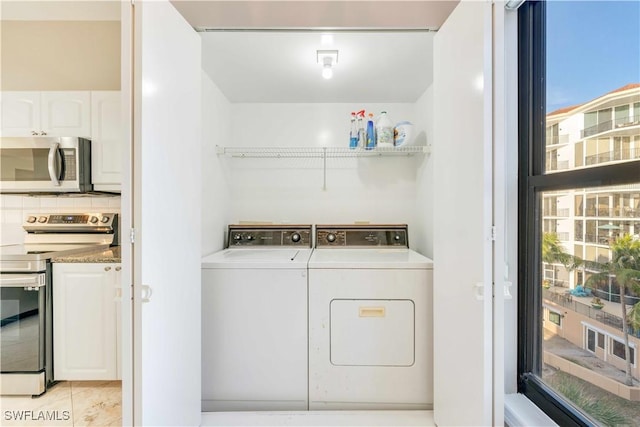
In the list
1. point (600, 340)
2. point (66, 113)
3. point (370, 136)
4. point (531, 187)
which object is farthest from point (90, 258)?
point (600, 340)

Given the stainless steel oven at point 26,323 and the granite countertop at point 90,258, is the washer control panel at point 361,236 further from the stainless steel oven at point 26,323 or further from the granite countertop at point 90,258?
the stainless steel oven at point 26,323

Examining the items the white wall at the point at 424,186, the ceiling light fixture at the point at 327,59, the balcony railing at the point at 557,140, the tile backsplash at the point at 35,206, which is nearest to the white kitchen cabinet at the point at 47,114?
the tile backsplash at the point at 35,206

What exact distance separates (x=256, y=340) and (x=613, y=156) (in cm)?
183

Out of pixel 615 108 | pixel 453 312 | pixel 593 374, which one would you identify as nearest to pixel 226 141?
pixel 453 312

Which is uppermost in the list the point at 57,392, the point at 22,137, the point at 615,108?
the point at 22,137

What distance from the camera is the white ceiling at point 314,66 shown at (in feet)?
5.42

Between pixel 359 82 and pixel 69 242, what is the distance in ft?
8.60

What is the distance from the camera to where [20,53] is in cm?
231

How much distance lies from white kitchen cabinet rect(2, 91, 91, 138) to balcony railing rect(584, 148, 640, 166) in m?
2.99

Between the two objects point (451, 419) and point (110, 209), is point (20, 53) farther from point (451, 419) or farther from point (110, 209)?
point (451, 419)

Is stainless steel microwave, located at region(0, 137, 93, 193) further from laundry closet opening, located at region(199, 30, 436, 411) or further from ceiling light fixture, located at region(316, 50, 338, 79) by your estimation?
ceiling light fixture, located at region(316, 50, 338, 79)

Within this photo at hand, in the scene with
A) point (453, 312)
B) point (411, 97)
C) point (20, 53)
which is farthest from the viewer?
point (411, 97)

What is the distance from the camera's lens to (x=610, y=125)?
42.1 inches

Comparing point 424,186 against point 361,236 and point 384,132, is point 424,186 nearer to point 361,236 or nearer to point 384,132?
point 384,132
